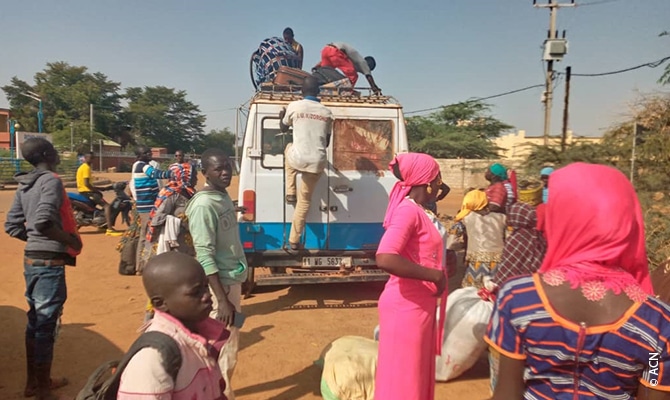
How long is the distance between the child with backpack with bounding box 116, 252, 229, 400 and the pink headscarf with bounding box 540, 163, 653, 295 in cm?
120

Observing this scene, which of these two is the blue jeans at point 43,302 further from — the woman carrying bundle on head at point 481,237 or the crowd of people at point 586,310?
the woman carrying bundle on head at point 481,237

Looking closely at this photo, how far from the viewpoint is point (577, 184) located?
1.36 metres

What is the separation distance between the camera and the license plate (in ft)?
18.4

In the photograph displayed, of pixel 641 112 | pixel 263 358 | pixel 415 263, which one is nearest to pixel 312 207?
pixel 263 358

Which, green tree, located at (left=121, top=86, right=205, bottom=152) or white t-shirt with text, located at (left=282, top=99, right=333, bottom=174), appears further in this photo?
green tree, located at (left=121, top=86, right=205, bottom=152)

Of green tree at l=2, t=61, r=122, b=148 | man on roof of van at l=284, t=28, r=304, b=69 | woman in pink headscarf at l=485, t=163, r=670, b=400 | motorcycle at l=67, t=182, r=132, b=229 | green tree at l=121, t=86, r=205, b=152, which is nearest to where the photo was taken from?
woman in pink headscarf at l=485, t=163, r=670, b=400

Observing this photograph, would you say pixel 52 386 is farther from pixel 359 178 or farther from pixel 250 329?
pixel 359 178

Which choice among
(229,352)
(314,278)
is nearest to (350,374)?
(229,352)

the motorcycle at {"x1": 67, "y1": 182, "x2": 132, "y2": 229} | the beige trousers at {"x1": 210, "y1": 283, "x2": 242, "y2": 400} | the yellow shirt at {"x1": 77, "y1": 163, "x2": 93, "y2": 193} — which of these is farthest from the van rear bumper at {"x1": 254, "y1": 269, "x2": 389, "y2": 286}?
the yellow shirt at {"x1": 77, "y1": 163, "x2": 93, "y2": 193}

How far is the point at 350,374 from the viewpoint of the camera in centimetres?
331

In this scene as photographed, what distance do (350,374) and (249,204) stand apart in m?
2.72

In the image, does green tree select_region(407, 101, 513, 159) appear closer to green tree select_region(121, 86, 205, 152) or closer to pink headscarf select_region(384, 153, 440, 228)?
pink headscarf select_region(384, 153, 440, 228)

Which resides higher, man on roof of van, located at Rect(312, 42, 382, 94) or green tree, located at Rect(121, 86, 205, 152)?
green tree, located at Rect(121, 86, 205, 152)

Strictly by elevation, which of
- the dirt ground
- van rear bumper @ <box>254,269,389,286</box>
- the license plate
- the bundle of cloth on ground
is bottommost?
the dirt ground
